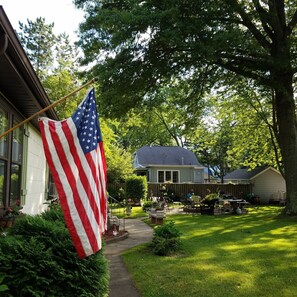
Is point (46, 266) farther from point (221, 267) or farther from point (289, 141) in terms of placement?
point (289, 141)

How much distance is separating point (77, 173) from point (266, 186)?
29798mm

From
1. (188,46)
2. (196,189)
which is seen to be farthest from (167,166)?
(188,46)

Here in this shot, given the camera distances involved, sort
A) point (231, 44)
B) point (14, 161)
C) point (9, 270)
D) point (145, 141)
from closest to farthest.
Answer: point (9, 270) → point (14, 161) → point (231, 44) → point (145, 141)

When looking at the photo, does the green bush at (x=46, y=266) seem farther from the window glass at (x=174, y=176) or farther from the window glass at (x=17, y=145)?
the window glass at (x=174, y=176)

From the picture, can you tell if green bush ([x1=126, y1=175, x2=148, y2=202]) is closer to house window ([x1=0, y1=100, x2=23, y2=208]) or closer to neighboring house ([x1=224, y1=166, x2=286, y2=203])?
neighboring house ([x1=224, y1=166, x2=286, y2=203])

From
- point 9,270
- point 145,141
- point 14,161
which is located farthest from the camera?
point 145,141

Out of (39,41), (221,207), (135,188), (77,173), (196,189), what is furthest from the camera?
(196,189)

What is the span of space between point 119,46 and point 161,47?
5.81 ft

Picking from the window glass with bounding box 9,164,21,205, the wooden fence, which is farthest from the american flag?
the wooden fence

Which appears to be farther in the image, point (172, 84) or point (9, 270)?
point (172, 84)

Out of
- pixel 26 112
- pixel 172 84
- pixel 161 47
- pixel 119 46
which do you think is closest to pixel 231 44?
pixel 161 47

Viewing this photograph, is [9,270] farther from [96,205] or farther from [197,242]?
[197,242]

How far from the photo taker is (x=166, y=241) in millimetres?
8703

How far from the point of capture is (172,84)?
1938 centimetres
